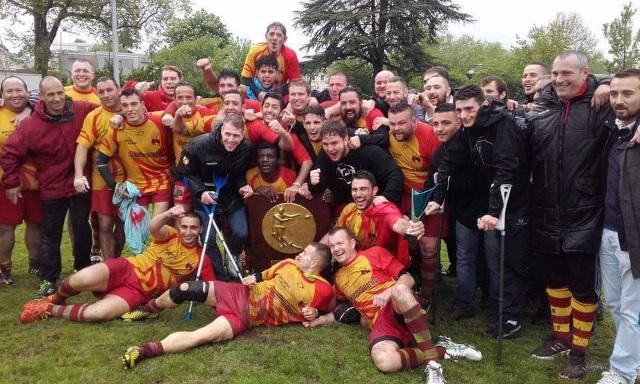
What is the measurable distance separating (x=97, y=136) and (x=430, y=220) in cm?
404

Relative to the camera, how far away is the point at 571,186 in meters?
4.44

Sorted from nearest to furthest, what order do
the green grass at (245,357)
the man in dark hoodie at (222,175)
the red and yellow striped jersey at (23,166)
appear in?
1. the green grass at (245,357)
2. the man in dark hoodie at (222,175)
3. the red and yellow striped jersey at (23,166)

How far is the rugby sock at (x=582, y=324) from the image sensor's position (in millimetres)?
4535

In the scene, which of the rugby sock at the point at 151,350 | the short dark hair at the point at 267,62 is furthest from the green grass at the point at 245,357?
the short dark hair at the point at 267,62

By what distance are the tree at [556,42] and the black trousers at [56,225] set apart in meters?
31.1

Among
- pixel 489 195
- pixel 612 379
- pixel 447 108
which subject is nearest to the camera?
pixel 612 379

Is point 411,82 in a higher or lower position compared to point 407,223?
higher

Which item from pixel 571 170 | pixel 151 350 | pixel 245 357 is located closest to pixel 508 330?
pixel 571 170

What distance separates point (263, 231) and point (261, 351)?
6.23 ft

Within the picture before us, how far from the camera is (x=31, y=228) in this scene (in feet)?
22.7

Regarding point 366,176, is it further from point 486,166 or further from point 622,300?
point 622,300

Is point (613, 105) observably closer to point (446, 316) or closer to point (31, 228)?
point (446, 316)

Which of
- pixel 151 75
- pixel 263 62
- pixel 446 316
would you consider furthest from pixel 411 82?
pixel 446 316

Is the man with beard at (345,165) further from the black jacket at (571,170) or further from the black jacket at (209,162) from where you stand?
the black jacket at (571,170)
